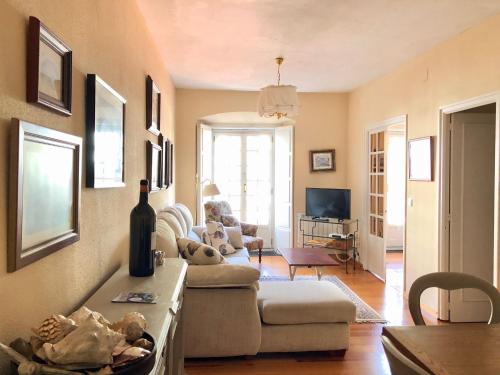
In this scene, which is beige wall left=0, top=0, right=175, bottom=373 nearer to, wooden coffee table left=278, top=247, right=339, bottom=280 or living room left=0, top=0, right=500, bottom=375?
living room left=0, top=0, right=500, bottom=375

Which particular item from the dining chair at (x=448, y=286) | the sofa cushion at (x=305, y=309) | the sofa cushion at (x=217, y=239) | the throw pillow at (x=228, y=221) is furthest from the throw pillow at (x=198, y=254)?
the throw pillow at (x=228, y=221)

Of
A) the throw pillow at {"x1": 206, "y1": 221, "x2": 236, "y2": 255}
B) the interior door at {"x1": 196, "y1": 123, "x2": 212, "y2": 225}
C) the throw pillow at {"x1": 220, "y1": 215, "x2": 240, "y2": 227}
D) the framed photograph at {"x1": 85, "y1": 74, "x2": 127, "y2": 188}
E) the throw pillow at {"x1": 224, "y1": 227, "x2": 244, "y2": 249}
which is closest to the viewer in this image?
the framed photograph at {"x1": 85, "y1": 74, "x2": 127, "y2": 188}

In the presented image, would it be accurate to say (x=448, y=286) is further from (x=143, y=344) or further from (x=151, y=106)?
(x=151, y=106)

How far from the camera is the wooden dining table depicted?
1.36 meters

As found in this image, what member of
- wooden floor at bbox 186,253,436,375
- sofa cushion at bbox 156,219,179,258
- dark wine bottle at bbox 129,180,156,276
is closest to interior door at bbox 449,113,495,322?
wooden floor at bbox 186,253,436,375

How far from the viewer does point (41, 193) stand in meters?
1.28

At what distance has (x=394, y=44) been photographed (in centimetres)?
398

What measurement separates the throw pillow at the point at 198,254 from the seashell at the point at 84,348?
2016 millimetres

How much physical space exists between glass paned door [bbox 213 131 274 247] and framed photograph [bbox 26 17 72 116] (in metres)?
5.66

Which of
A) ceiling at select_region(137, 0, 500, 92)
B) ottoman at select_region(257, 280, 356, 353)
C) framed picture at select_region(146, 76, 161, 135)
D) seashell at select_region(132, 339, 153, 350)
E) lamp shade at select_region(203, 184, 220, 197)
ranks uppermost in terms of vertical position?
ceiling at select_region(137, 0, 500, 92)

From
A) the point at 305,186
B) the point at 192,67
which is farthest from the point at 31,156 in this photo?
the point at 305,186

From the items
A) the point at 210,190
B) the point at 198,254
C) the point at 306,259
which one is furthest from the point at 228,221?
the point at 198,254

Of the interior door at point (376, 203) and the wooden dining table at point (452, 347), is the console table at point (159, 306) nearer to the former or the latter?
the wooden dining table at point (452, 347)

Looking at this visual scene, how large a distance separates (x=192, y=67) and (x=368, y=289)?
11.5 ft
